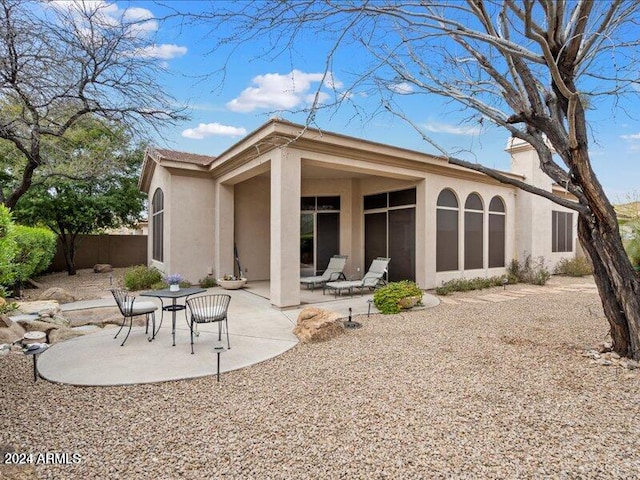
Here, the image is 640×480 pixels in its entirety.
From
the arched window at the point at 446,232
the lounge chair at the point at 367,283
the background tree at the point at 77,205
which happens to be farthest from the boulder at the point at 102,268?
the arched window at the point at 446,232

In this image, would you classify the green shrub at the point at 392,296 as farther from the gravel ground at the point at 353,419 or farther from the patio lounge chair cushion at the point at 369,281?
the gravel ground at the point at 353,419

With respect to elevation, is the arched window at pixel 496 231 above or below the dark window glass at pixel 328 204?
below

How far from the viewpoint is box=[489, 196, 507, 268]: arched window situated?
12.4 m

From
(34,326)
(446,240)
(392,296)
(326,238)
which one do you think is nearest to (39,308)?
(34,326)

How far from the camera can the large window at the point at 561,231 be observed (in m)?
14.6

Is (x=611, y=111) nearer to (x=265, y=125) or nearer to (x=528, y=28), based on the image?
(x=528, y=28)

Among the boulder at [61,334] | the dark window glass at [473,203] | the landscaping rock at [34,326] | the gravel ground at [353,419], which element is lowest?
the gravel ground at [353,419]

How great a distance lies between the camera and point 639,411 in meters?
3.32

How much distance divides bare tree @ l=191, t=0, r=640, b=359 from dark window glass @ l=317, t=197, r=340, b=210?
662 centimetres

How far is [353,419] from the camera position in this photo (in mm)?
3158

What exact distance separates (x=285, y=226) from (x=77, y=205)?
A: 12.0 meters

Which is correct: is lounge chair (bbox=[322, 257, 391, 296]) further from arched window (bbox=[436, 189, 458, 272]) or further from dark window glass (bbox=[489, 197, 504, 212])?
dark window glass (bbox=[489, 197, 504, 212])

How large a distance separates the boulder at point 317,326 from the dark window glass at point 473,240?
23.7 ft

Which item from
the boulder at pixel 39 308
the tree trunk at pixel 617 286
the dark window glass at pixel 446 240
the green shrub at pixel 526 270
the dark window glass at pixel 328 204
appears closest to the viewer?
the tree trunk at pixel 617 286
